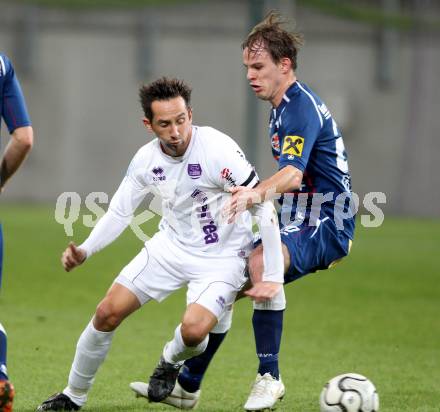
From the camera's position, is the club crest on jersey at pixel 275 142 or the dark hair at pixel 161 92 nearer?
the dark hair at pixel 161 92

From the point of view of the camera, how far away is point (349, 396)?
473 cm

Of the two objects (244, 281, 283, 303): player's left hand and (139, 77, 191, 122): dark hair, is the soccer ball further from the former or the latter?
(139, 77, 191, 122): dark hair

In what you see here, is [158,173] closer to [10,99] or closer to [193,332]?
[193,332]

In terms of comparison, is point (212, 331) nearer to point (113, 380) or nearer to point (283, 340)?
point (113, 380)

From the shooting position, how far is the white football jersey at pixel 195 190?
5.04 m

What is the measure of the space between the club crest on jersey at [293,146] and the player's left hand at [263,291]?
66 centimetres

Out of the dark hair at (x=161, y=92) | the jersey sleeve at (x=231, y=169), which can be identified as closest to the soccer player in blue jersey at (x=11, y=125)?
the dark hair at (x=161, y=92)

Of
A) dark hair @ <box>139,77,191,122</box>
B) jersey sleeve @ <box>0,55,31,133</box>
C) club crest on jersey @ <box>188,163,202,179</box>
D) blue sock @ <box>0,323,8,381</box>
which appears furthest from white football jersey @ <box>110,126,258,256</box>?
blue sock @ <box>0,323,8,381</box>

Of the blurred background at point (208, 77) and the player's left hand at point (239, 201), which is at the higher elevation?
the player's left hand at point (239, 201)

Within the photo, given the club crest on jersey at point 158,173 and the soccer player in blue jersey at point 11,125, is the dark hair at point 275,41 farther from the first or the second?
the soccer player in blue jersey at point 11,125

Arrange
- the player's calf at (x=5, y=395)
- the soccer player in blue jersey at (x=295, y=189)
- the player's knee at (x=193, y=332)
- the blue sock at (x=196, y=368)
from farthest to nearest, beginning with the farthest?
the blue sock at (x=196, y=368), the soccer player in blue jersey at (x=295, y=189), the player's knee at (x=193, y=332), the player's calf at (x=5, y=395)

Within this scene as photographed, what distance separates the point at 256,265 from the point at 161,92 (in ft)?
3.17

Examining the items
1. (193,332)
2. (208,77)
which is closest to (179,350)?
(193,332)

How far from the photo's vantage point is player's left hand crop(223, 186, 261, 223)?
4640 mm
